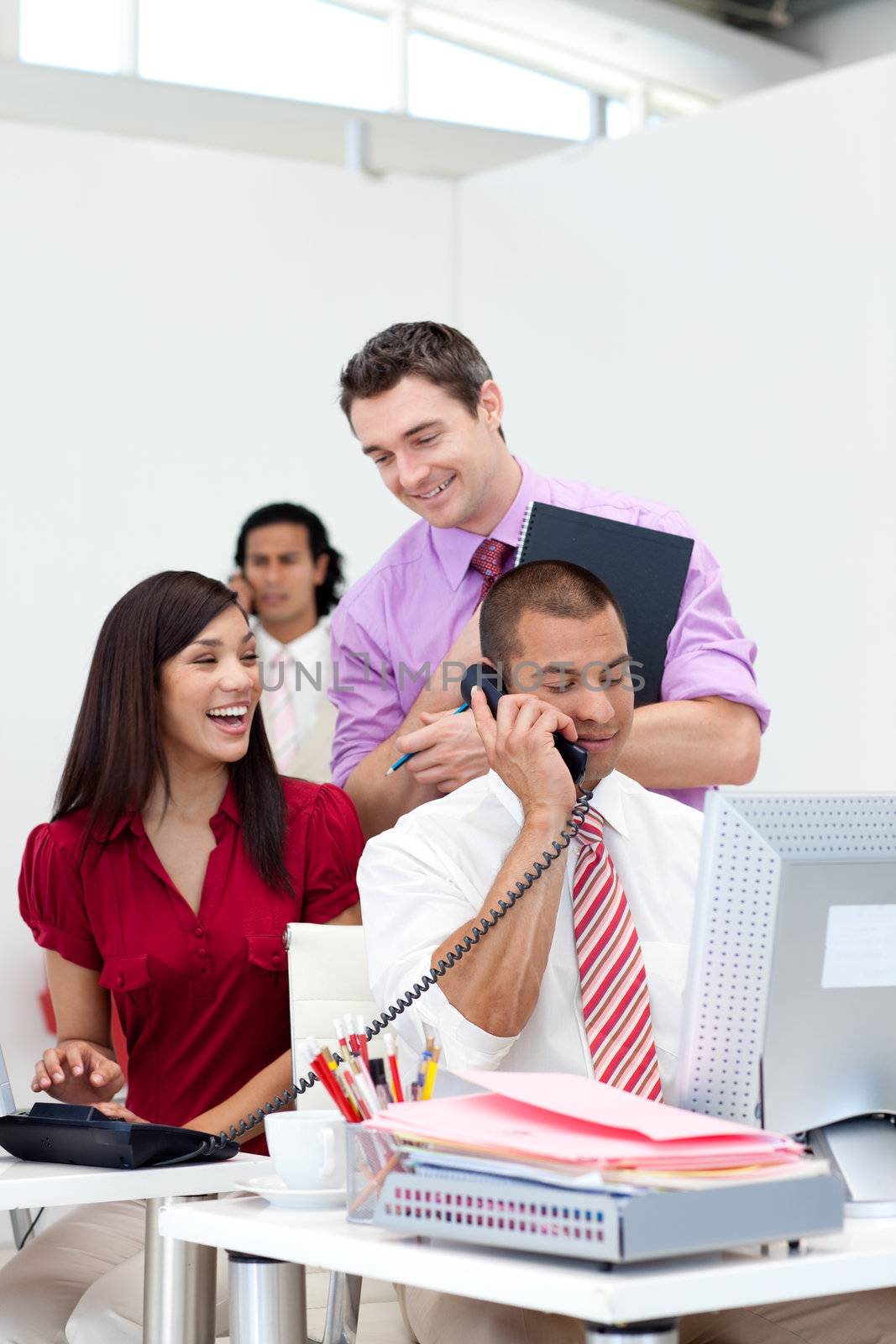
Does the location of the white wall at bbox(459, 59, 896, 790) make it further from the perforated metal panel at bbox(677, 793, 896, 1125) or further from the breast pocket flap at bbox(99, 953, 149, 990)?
the perforated metal panel at bbox(677, 793, 896, 1125)

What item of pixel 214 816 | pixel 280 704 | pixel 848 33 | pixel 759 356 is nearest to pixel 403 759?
pixel 214 816

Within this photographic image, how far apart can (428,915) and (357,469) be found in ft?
11.7

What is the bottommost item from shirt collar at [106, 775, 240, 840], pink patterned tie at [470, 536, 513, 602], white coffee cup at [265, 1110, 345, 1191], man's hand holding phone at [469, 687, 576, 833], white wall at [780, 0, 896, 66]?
white coffee cup at [265, 1110, 345, 1191]

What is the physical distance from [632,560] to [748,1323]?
1228 mm

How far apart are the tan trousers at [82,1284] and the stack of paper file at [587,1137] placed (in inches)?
31.1

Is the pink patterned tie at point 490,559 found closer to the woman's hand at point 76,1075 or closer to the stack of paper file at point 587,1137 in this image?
the woman's hand at point 76,1075

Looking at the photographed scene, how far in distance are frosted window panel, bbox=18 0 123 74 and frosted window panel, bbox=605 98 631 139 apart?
107 inches

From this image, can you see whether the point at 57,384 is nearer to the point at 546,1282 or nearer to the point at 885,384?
the point at 885,384

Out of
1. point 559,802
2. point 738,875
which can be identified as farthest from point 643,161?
point 738,875

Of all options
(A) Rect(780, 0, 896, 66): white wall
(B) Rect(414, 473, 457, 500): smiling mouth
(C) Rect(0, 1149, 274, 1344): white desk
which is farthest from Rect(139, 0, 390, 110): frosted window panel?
(C) Rect(0, 1149, 274, 1344): white desk

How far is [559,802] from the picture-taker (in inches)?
77.0

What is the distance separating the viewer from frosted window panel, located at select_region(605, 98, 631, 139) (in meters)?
7.71

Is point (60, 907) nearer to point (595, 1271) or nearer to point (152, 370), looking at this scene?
point (595, 1271)

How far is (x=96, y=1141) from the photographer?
172 centimetres
